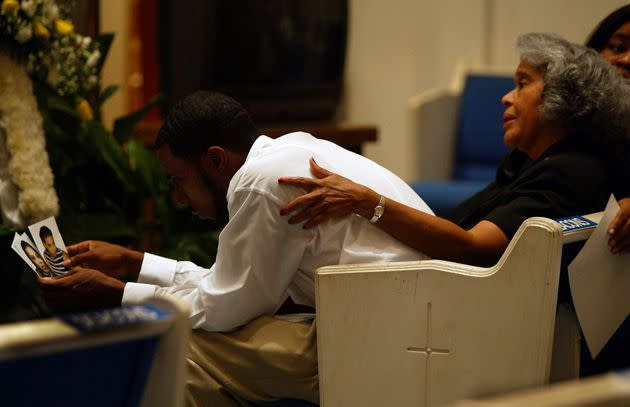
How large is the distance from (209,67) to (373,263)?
3.66 m

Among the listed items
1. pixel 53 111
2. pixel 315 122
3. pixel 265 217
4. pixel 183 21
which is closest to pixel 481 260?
pixel 265 217

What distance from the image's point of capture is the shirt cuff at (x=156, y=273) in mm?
2199

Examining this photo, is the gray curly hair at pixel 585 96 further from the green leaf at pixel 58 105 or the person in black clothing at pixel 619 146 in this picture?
the green leaf at pixel 58 105

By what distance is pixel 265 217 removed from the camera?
6.00 ft

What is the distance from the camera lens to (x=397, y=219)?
187 centimetres

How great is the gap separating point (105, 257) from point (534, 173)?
1.00 meters

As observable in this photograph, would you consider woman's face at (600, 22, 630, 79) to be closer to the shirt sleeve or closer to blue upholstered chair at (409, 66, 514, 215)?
the shirt sleeve

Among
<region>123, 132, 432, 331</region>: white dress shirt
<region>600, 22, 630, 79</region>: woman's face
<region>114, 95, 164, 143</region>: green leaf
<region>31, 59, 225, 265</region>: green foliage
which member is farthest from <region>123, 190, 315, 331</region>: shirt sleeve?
<region>114, 95, 164, 143</region>: green leaf

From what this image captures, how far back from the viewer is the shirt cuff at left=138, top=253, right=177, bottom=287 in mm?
2199

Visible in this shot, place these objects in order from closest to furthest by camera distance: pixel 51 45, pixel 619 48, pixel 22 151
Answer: pixel 619 48, pixel 22 151, pixel 51 45

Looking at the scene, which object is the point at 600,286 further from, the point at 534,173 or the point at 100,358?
the point at 100,358

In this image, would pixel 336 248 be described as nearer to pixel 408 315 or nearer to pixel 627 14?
pixel 408 315

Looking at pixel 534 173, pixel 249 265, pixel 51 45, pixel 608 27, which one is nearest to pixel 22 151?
pixel 51 45

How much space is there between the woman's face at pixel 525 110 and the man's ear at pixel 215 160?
2.24ft
